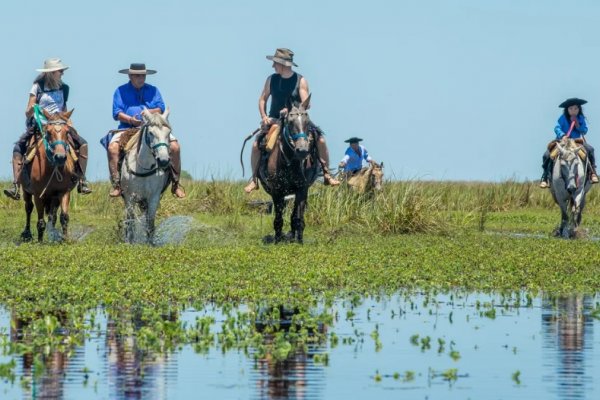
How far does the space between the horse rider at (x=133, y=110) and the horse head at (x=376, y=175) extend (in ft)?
24.9

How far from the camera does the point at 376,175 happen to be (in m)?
29.7

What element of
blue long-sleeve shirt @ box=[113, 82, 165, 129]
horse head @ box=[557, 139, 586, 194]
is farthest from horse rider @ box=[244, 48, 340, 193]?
horse head @ box=[557, 139, 586, 194]

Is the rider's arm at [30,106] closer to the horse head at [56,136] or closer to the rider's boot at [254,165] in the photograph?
the horse head at [56,136]

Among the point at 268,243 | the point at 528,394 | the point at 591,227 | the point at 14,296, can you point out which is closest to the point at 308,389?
the point at 528,394

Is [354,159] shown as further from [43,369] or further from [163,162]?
[43,369]

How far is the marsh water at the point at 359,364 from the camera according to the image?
325 inches

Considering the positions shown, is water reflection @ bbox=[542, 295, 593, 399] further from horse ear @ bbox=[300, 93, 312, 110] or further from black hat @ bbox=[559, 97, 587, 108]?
black hat @ bbox=[559, 97, 587, 108]

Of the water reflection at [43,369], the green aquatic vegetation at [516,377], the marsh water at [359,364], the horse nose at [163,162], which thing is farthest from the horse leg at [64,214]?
the green aquatic vegetation at [516,377]

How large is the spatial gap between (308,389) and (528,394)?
1.26 meters

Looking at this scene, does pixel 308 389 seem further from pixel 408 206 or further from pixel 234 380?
pixel 408 206

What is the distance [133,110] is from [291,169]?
93.8 inches

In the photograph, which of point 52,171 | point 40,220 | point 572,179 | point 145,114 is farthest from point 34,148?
point 572,179

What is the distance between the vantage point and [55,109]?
790 inches

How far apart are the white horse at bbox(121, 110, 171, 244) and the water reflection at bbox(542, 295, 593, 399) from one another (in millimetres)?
7447
